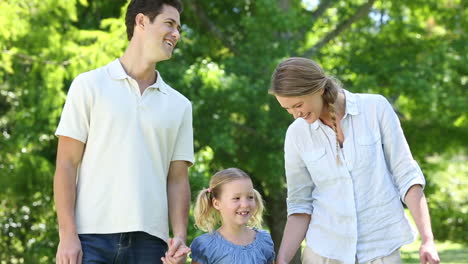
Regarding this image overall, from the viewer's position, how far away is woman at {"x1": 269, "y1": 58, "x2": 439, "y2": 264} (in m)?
3.32

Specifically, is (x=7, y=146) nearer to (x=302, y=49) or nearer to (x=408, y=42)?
(x=302, y=49)

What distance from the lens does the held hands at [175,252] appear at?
128 inches

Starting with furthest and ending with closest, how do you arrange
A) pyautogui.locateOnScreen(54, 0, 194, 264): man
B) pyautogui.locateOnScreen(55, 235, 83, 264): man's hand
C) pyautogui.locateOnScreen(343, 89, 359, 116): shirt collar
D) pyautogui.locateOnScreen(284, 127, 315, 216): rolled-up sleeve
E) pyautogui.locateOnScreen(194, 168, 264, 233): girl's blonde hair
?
pyautogui.locateOnScreen(194, 168, 264, 233): girl's blonde hair, pyautogui.locateOnScreen(284, 127, 315, 216): rolled-up sleeve, pyautogui.locateOnScreen(343, 89, 359, 116): shirt collar, pyautogui.locateOnScreen(54, 0, 194, 264): man, pyautogui.locateOnScreen(55, 235, 83, 264): man's hand

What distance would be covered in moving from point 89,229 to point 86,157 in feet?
0.94

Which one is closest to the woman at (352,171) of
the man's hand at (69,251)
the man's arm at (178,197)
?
the man's arm at (178,197)

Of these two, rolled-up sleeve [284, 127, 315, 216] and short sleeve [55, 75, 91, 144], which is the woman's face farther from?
short sleeve [55, 75, 91, 144]

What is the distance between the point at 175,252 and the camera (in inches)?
128

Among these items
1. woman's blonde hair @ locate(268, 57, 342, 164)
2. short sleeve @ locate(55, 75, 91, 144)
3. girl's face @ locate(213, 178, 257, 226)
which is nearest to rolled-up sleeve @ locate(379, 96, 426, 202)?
woman's blonde hair @ locate(268, 57, 342, 164)

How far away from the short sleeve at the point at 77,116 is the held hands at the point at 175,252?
55cm

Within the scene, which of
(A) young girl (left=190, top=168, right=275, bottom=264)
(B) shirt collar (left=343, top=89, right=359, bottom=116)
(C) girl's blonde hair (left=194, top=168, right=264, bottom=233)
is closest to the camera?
(B) shirt collar (left=343, top=89, right=359, bottom=116)

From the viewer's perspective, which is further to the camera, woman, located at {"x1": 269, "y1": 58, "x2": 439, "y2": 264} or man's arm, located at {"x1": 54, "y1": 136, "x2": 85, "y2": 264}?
woman, located at {"x1": 269, "y1": 58, "x2": 439, "y2": 264}

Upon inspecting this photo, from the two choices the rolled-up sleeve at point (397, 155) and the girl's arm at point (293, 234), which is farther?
the girl's arm at point (293, 234)

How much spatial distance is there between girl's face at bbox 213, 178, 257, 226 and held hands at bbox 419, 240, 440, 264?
0.95 metres

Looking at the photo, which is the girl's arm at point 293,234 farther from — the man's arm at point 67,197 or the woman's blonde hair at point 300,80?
the man's arm at point 67,197
